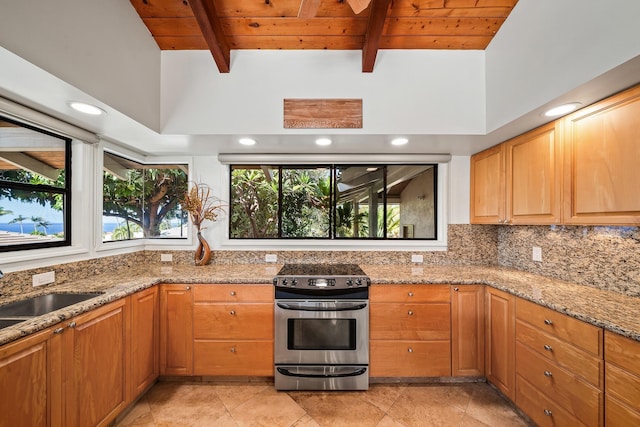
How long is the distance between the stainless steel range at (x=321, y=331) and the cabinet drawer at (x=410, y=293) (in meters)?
0.11

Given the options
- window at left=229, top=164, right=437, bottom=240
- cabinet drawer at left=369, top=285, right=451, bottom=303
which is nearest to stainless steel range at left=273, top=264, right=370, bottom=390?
cabinet drawer at left=369, top=285, right=451, bottom=303

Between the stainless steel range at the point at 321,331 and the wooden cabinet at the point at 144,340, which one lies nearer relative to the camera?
the wooden cabinet at the point at 144,340

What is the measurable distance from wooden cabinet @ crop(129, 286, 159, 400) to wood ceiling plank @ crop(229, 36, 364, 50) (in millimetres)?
2114

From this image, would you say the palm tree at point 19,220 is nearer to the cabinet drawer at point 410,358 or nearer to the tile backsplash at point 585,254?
the cabinet drawer at point 410,358

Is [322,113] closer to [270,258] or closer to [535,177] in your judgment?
[270,258]

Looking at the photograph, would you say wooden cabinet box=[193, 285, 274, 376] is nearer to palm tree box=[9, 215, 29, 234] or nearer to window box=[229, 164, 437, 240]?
window box=[229, 164, 437, 240]

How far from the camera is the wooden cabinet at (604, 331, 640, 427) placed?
1.14 metres

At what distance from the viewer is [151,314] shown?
80.9 inches

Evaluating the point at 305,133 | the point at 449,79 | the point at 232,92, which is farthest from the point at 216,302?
the point at 449,79

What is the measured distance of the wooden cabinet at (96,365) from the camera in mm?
1397

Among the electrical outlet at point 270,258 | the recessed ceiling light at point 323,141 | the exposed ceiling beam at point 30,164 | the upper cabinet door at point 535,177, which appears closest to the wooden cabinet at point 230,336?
the electrical outlet at point 270,258

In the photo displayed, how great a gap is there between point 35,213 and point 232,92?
5.51 ft

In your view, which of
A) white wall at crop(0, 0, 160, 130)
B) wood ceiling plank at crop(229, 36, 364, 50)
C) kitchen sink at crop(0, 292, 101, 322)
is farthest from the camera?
wood ceiling plank at crop(229, 36, 364, 50)

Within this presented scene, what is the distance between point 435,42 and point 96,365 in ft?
10.8
